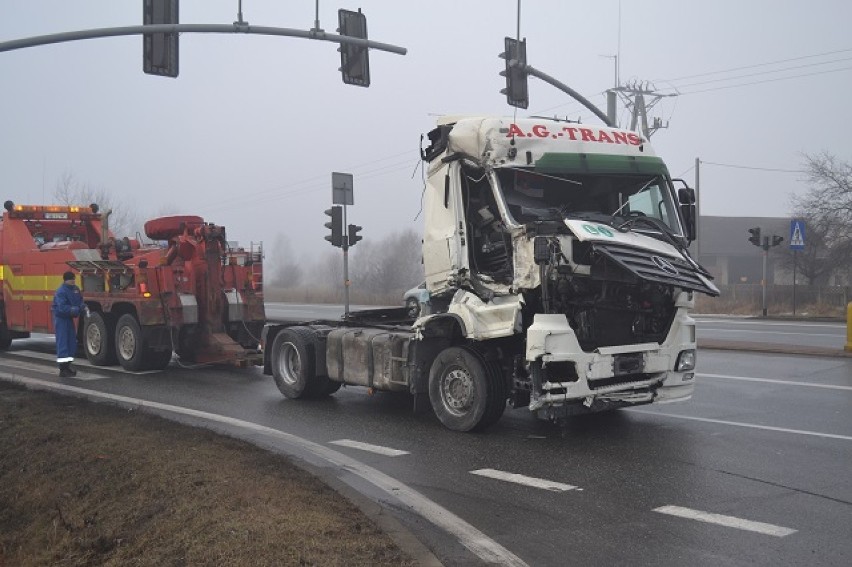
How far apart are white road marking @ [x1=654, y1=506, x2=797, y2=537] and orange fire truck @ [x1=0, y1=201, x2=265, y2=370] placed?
28.6 feet

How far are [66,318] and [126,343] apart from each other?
130 centimetres

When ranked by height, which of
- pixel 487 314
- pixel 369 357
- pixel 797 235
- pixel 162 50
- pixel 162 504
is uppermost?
pixel 162 50

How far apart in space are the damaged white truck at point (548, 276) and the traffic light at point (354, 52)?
6.50m

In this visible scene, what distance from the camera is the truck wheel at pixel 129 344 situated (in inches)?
549

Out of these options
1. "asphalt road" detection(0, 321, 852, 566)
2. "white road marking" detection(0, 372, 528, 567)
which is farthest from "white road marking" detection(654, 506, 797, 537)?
"white road marking" detection(0, 372, 528, 567)

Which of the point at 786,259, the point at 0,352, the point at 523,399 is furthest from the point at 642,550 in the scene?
the point at 786,259

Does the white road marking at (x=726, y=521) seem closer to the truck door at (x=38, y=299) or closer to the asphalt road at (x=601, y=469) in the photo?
the asphalt road at (x=601, y=469)

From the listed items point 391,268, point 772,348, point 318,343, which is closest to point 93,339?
point 318,343

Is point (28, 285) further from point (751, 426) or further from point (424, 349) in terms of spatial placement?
point (751, 426)

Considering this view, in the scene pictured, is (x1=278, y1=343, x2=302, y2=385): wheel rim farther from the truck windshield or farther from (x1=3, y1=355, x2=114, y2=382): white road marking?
the truck windshield

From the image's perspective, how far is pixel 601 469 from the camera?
712 centimetres

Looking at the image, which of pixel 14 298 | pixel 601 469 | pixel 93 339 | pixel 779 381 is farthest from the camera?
pixel 14 298

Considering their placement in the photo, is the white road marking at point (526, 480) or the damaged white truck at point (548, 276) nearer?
the white road marking at point (526, 480)

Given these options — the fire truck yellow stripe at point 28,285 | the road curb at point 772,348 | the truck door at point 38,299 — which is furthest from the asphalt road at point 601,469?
the truck door at point 38,299
